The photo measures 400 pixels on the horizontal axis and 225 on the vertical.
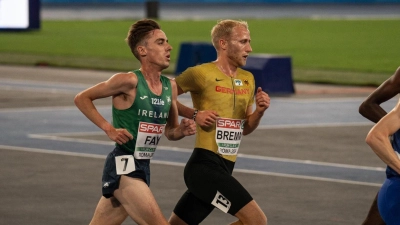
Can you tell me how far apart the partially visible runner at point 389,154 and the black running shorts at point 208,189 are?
1291 mm

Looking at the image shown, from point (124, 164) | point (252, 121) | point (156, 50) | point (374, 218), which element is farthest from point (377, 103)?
point (124, 164)

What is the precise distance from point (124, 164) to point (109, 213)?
0.38 m

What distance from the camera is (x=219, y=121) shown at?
28.6ft

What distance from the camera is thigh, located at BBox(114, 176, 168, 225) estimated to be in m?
8.00

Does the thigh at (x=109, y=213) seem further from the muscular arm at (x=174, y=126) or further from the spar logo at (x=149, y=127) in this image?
the muscular arm at (x=174, y=126)

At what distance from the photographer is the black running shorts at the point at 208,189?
26.9 feet

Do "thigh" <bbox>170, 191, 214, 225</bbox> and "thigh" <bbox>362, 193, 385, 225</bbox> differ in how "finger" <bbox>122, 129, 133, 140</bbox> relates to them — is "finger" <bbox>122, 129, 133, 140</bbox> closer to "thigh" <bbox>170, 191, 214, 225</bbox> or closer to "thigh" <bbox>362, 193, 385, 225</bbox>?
"thigh" <bbox>170, 191, 214, 225</bbox>

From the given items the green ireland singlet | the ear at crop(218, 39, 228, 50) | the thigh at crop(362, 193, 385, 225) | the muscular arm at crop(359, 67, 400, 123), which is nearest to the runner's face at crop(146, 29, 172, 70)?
the green ireland singlet

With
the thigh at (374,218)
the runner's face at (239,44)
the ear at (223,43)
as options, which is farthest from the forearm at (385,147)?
the ear at (223,43)

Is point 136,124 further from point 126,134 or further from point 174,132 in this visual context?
point 174,132

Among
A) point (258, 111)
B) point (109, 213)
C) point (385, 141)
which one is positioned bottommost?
point (109, 213)

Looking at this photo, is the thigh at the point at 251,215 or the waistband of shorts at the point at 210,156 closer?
the thigh at the point at 251,215

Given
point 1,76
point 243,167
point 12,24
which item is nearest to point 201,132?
point 243,167

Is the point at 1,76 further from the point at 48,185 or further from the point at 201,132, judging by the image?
the point at 201,132
